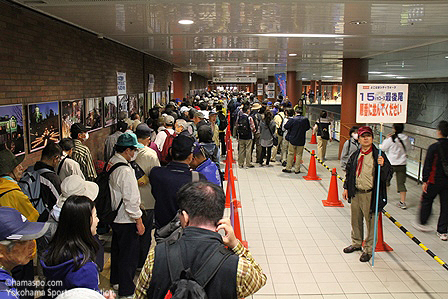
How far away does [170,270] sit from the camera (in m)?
1.98

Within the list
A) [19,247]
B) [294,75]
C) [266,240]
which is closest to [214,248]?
[19,247]

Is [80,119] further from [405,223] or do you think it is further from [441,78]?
[441,78]

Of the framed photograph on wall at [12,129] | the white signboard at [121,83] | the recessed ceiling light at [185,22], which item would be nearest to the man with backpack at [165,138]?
the recessed ceiling light at [185,22]

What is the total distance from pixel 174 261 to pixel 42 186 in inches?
118

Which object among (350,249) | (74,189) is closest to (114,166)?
(74,189)

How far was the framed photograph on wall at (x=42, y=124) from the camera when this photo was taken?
5.91m

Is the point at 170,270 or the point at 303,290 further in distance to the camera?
the point at 303,290

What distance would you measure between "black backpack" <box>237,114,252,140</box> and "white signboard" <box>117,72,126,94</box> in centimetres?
350

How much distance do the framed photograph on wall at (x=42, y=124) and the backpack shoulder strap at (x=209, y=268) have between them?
186 inches

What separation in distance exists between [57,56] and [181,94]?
823 inches

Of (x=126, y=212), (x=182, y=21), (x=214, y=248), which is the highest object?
(x=182, y=21)

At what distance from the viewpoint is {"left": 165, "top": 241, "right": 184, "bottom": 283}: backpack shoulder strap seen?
6.45 ft

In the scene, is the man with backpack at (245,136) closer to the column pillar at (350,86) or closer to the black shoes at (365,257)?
the column pillar at (350,86)

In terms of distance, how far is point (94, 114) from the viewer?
A: 8.88m
